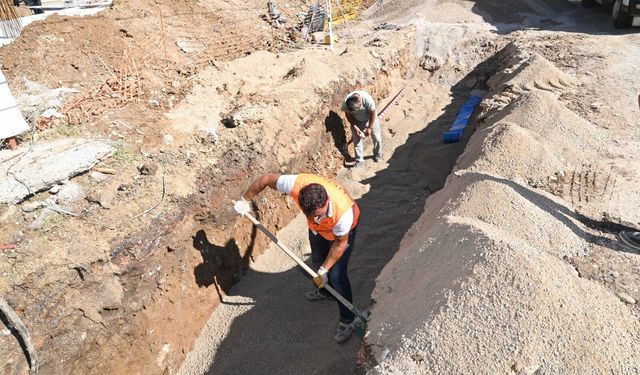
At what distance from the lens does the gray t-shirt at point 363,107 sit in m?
6.45

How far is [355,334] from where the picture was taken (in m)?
4.17

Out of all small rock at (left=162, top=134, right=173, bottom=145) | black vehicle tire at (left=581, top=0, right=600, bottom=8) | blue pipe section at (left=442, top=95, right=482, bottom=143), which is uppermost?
small rock at (left=162, top=134, right=173, bottom=145)

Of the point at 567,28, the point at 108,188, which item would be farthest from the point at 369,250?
the point at 567,28

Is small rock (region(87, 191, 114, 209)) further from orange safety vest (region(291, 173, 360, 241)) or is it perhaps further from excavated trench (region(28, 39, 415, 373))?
orange safety vest (region(291, 173, 360, 241))

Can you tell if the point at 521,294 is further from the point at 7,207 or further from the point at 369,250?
the point at 7,207

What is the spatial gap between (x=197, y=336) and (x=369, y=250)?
2.20 m

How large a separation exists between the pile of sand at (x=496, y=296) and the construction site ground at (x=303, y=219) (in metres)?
0.01

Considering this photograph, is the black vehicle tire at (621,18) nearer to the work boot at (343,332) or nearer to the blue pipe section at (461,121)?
the blue pipe section at (461,121)

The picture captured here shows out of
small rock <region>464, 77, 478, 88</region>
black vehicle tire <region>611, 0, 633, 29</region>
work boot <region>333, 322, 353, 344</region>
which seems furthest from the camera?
black vehicle tire <region>611, 0, 633, 29</region>

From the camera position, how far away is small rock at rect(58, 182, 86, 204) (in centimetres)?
399

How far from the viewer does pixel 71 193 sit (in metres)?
4.04

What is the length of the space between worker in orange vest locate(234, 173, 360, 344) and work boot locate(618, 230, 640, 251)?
2146 millimetres

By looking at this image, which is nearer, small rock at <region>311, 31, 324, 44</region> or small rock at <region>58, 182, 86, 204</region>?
small rock at <region>58, 182, 86, 204</region>

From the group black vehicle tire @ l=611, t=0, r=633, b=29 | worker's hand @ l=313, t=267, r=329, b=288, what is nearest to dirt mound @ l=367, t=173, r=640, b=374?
worker's hand @ l=313, t=267, r=329, b=288
